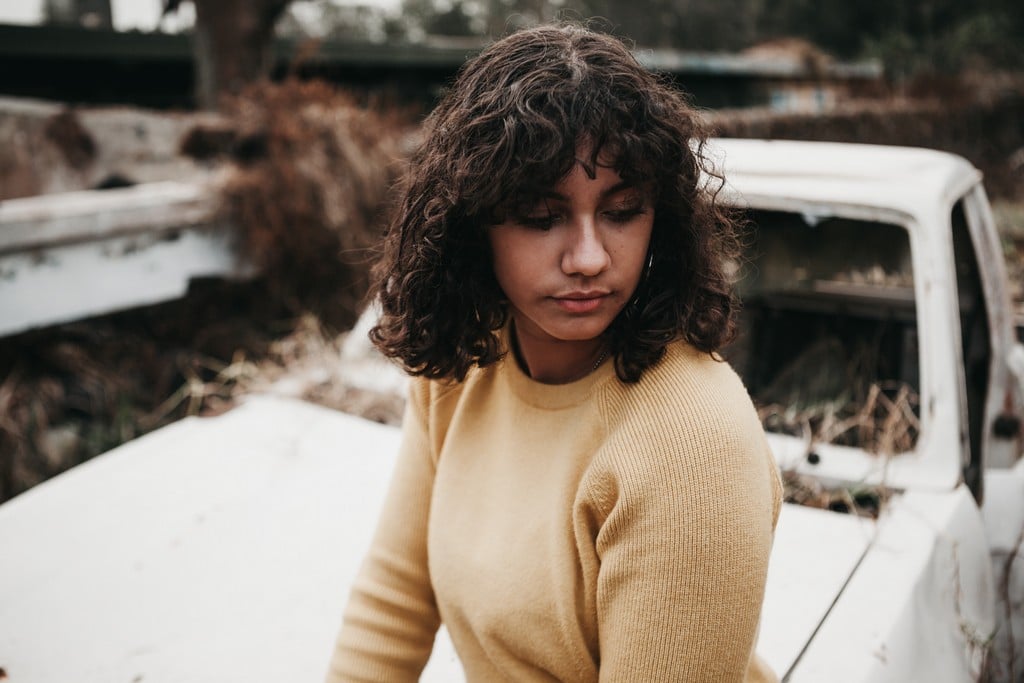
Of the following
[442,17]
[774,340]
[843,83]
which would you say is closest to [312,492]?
[774,340]

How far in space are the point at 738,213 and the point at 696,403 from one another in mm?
552

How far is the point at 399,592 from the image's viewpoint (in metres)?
1.35

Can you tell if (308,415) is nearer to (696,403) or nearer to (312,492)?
(312,492)

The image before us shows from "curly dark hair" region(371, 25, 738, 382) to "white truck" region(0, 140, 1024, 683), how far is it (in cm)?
22

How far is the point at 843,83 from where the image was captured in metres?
16.0

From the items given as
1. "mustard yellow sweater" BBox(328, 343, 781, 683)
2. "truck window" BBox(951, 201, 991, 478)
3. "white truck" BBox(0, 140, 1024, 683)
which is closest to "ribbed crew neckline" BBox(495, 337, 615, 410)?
"mustard yellow sweater" BBox(328, 343, 781, 683)

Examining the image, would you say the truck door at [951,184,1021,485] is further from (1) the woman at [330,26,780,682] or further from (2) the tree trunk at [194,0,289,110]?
(2) the tree trunk at [194,0,289,110]

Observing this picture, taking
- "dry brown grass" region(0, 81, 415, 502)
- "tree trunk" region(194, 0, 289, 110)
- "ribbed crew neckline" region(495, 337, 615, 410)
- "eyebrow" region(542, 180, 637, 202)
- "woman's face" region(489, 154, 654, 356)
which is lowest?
"dry brown grass" region(0, 81, 415, 502)

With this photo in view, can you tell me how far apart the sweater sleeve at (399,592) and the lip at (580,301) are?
1.35ft

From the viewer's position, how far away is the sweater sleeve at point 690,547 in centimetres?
89

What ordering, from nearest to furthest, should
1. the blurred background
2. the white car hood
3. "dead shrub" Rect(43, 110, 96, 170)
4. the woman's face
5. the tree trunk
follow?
1. the woman's face
2. the white car hood
3. the blurred background
4. "dead shrub" Rect(43, 110, 96, 170)
5. the tree trunk

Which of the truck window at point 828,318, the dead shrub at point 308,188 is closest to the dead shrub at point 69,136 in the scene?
the dead shrub at point 308,188

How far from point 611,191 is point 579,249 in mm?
83

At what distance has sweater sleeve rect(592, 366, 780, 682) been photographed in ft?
2.93
